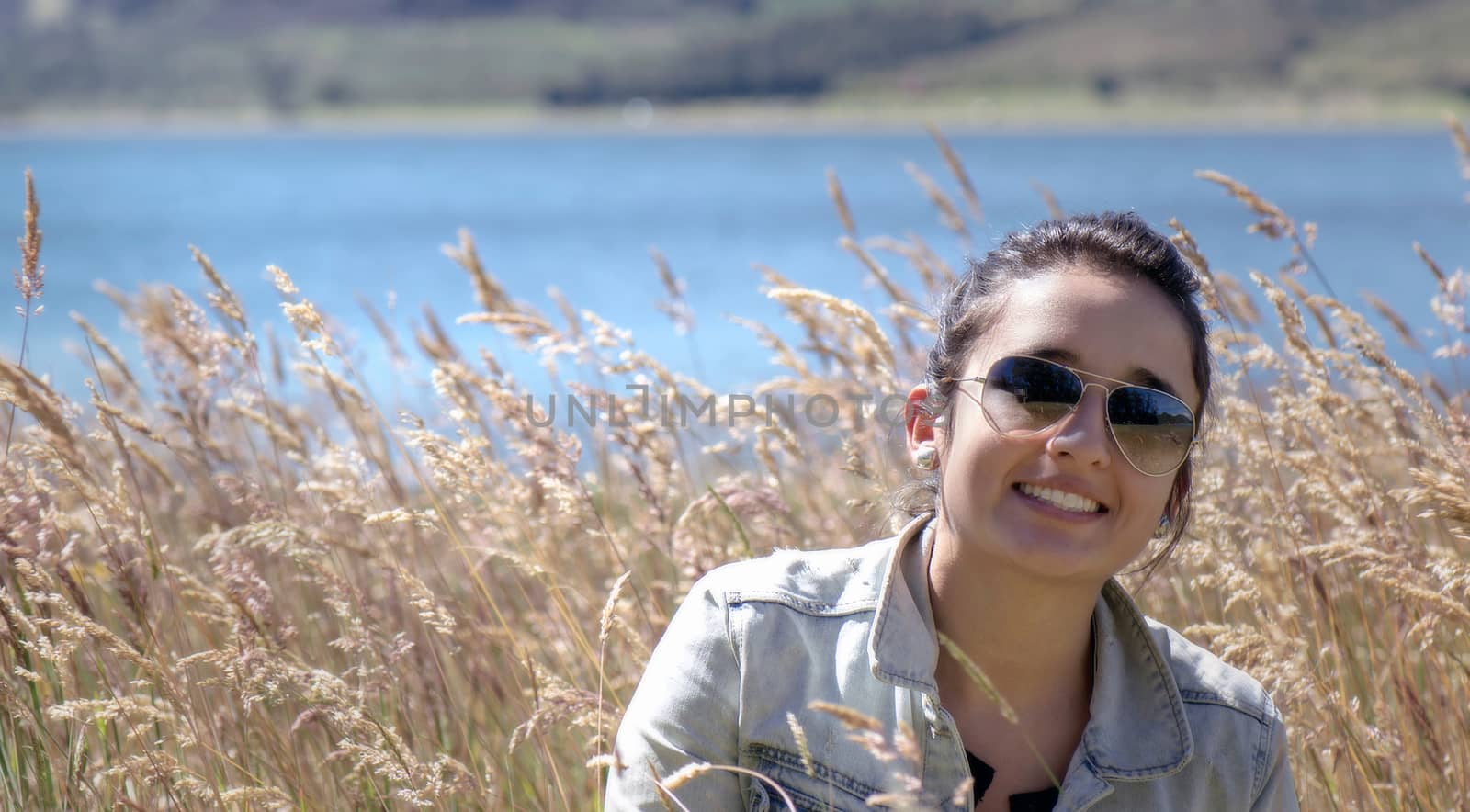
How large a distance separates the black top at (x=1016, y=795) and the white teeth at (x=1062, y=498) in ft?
1.28

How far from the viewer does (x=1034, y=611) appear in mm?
1848

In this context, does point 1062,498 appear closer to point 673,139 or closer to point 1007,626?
point 1007,626

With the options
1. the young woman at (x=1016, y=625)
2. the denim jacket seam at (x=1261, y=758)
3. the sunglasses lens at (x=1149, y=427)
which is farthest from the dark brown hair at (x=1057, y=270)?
the denim jacket seam at (x=1261, y=758)

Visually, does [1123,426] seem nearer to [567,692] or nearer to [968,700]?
[968,700]

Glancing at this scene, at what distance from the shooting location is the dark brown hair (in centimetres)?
185

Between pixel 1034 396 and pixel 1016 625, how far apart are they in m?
0.35

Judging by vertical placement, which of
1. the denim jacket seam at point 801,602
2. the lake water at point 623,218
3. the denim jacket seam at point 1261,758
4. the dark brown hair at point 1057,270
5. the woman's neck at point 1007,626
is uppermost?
the lake water at point 623,218

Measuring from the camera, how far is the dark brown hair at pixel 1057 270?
185 centimetres

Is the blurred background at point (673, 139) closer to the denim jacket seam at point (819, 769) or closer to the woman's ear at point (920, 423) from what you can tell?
the woman's ear at point (920, 423)

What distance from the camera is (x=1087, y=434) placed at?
5.83ft

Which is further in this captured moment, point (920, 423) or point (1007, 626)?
point (920, 423)

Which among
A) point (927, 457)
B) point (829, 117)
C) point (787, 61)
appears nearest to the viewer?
point (927, 457)

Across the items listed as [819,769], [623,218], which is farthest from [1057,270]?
[623,218]

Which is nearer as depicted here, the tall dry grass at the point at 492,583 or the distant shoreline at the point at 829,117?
the tall dry grass at the point at 492,583
